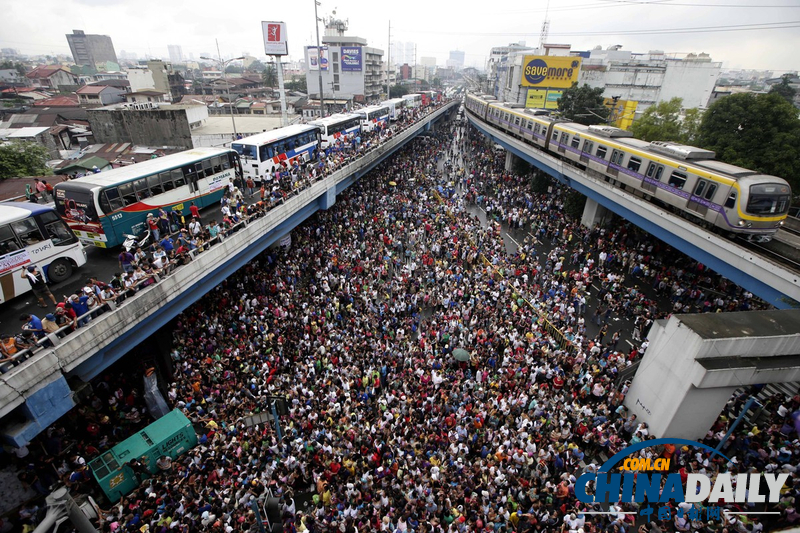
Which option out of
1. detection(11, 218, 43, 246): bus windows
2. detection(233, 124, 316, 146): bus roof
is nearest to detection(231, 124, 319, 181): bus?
detection(233, 124, 316, 146): bus roof

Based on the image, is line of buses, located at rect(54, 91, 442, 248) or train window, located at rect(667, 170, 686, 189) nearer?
line of buses, located at rect(54, 91, 442, 248)

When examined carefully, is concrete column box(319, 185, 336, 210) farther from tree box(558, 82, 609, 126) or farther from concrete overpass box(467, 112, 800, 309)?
tree box(558, 82, 609, 126)

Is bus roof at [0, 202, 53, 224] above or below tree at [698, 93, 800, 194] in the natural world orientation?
below

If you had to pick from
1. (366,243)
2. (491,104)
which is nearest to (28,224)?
(366,243)

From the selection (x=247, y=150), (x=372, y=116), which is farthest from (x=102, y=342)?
(x=372, y=116)

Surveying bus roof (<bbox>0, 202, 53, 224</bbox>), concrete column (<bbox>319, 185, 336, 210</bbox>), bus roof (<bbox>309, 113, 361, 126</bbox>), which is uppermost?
bus roof (<bbox>309, 113, 361, 126</bbox>)

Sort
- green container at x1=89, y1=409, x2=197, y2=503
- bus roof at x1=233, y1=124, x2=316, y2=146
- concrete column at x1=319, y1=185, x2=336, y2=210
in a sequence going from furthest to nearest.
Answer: concrete column at x1=319, y1=185, x2=336, y2=210
bus roof at x1=233, y1=124, x2=316, y2=146
green container at x1=89, y1=409, x2=197, y2=503

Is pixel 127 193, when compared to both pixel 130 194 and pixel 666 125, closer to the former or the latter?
pixel 130 194

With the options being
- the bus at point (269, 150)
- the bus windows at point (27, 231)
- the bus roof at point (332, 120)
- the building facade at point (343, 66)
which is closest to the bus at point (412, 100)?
the building facade at point (343, 66)
